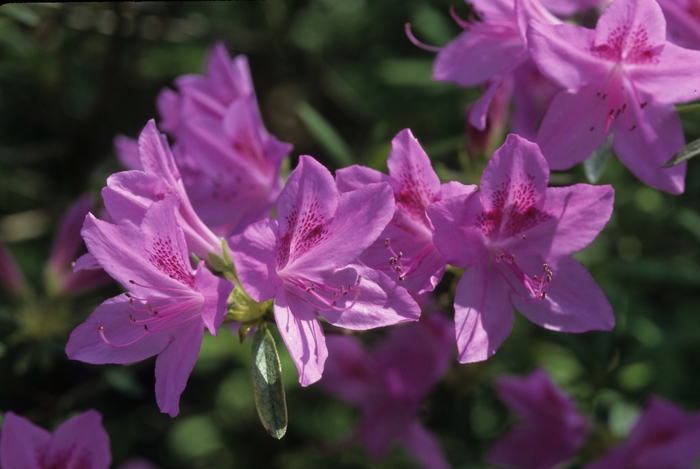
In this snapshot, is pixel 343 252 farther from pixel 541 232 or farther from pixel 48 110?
pixel 48 110

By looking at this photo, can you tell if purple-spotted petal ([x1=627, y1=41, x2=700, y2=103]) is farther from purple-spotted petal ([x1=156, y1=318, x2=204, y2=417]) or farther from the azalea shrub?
purple-spotted petal ([x1=156, y1=318, x2=204, y2=417])

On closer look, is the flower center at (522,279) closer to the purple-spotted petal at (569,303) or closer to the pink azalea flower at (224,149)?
the purple-spotted petal at (569,303)

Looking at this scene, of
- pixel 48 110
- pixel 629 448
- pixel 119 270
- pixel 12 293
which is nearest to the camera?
pixel 119 270

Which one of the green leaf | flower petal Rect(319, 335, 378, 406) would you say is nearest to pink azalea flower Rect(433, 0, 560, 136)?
the green leaf

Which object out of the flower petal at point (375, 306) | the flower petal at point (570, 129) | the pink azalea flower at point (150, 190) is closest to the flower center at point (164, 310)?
the pink azalea flower at point (150, 190)

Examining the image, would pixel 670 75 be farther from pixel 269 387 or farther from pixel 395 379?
pixel 395 379

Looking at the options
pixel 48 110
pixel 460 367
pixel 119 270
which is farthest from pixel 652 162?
pixel 48 110
